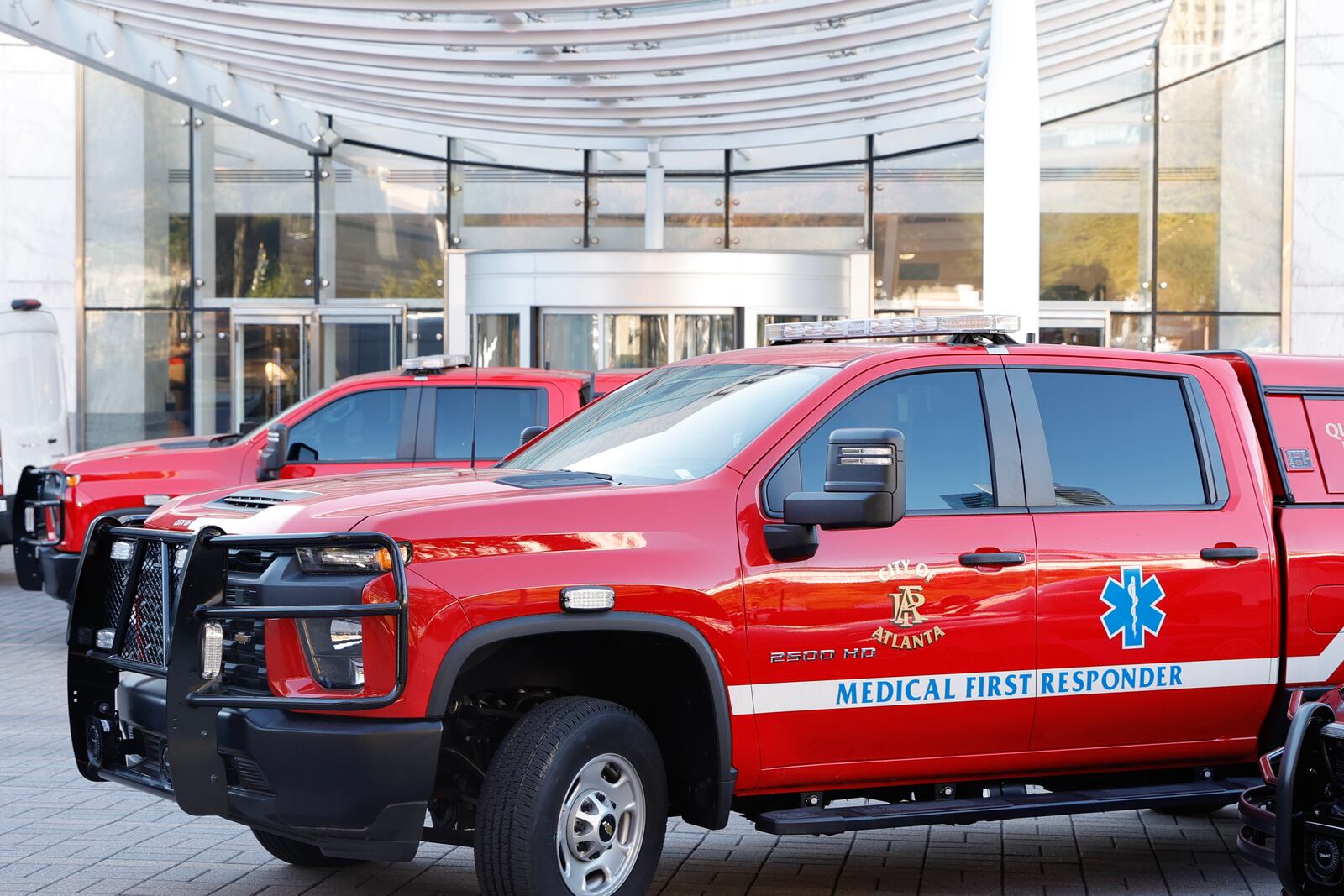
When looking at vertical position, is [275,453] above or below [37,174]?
below

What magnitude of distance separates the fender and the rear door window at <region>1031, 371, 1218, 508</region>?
4.84ft

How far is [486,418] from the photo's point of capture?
11641 millimetres

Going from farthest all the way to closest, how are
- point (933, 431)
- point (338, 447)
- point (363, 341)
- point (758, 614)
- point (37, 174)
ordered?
point (363, 341) → point (37, 174) → point (338, 447) → point (933, 431) → point (758, 614)

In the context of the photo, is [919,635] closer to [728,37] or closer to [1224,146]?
[728,37]

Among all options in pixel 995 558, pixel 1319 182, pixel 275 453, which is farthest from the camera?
pixel 1319 182

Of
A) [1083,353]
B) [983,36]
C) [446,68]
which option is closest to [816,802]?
[1083,353]

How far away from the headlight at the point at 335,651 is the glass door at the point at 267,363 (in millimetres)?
22562

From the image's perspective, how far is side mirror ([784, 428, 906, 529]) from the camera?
483 centimetres

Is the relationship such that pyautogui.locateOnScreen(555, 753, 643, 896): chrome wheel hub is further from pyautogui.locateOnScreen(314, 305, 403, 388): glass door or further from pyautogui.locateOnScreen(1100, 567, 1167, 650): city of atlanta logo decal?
pyautogui.locateOnScreen(314, 305, 403, 388): glass door

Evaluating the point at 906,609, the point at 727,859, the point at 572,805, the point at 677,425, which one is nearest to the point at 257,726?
the point at 572,805

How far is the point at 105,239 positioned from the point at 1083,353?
2325cm

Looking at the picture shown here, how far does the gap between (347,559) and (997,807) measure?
230 centimetres

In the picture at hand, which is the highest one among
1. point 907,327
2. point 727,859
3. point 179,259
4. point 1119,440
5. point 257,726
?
point 179,259

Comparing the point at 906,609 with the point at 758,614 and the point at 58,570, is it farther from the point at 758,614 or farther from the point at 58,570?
the point at 58,570
